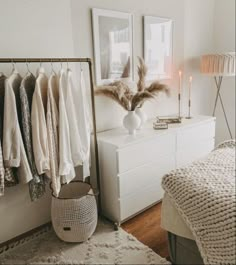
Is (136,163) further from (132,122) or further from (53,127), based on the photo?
(53,127)

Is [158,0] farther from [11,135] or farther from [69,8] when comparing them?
[11,135]

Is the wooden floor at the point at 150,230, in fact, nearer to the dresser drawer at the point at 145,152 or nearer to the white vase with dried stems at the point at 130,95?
the dresser drawer at the point at 145,152

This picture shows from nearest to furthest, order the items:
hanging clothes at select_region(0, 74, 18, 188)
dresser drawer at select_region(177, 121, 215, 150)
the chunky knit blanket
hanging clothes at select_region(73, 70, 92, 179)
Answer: the chunky knit blanket
hanging clothes at select_region(0, 74, 18, 188)
hanging clothes at select_region(73, 70, 92, 179)
dresser drawer at select_region(177, 121, 215, 150)

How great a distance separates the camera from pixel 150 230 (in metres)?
2.21

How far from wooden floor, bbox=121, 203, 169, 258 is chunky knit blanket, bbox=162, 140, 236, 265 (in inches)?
24.6

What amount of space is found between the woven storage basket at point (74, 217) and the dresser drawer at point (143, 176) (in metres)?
0.30

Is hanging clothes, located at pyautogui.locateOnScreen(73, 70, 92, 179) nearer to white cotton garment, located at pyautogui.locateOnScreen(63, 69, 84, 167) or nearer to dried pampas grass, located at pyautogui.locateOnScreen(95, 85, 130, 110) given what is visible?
white cotton garment, located at pyautogui.locateOnScreen(63, 69, 84, 167)

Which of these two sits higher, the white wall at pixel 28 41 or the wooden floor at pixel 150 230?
the white wall at pixel 28 41

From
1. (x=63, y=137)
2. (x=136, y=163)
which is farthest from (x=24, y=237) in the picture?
(x=136, y=163)

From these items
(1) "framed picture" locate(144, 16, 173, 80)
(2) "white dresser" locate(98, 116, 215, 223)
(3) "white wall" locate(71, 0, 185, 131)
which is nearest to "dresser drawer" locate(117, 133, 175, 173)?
(2) "white dresser" locate(98, 116, 215, 223)

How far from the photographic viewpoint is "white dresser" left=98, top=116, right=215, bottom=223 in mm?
2145

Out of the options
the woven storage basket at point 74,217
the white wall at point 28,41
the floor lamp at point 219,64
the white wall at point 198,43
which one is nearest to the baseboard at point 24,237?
the white wall at point 28,41

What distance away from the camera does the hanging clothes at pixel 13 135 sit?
63.8 inches

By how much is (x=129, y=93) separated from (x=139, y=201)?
99 cm
